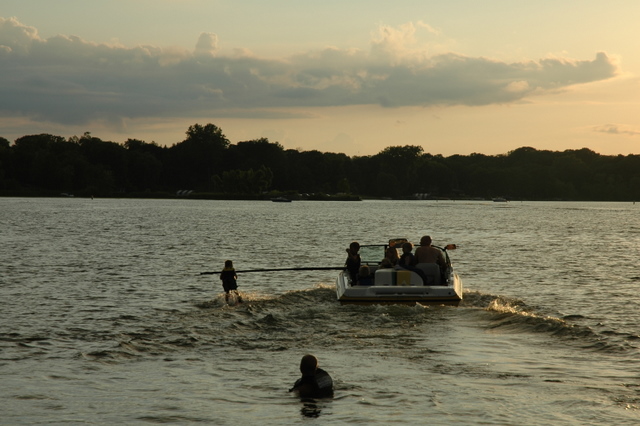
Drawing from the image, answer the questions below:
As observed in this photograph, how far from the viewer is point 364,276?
22672mm

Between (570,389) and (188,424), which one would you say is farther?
(570,389)

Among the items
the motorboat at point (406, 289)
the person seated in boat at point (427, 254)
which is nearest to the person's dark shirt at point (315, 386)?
the motorboat at point (406, 289)

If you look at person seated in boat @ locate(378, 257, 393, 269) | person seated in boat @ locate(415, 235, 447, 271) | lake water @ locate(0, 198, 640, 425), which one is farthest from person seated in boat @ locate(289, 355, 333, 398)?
person seated in boat @ locate(415, 235, 447, 271)

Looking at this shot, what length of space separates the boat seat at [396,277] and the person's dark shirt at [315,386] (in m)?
8.20

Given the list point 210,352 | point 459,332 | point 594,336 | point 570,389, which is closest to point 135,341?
point 210,352

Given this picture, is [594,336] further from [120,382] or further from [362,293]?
[120,382]

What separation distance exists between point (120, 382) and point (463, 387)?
21.8ft

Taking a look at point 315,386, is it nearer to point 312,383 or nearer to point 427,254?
point 312,383

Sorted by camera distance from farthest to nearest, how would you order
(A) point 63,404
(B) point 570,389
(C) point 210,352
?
(C) point 210,352 < (B) point 570,389 < (A) point 63,404

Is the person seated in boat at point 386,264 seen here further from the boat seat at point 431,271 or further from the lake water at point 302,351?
the lake water at point 302,351

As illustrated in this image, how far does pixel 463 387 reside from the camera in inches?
573

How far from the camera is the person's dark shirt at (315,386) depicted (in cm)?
1364

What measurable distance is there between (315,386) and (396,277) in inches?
335

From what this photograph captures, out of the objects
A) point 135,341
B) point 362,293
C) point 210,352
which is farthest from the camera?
point 362,293
